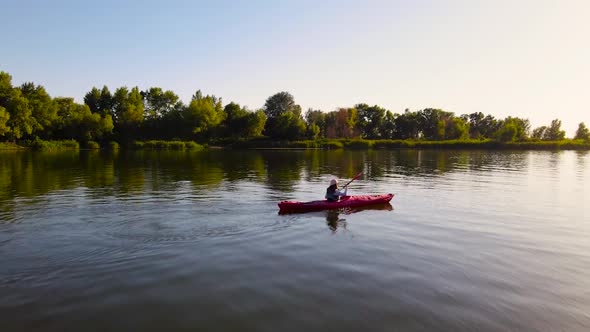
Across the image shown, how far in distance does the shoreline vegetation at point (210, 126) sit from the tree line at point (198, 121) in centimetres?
23

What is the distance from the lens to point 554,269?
1070 cm

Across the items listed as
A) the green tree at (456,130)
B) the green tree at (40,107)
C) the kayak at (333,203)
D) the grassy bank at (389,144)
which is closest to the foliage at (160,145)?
the grassy bank at (389,144)

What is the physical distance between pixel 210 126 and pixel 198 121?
14.0 ft

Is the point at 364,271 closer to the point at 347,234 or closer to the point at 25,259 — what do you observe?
the point at 347,234

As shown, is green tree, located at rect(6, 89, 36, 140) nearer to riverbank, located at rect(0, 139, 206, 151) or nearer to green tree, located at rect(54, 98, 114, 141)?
riverbank, located at rect(0, 139, 206, 151)

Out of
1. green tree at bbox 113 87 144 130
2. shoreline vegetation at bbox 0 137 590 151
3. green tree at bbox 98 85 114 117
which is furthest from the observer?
green tree at bbox 98 85 114 117

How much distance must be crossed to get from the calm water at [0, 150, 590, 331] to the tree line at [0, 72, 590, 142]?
7718 cm

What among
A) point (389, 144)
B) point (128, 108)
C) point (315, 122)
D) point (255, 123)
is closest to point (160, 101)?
point (128, 108)

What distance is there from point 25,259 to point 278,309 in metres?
7.69

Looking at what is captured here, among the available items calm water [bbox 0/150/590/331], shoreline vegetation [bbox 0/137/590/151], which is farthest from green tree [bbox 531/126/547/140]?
calm water [bbox 0/150/590/331]

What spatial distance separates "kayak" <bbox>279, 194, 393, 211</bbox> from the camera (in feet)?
56.8

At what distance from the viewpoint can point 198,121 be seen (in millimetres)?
115938

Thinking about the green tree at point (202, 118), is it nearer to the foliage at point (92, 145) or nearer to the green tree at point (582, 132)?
the foliage at point (92, 145)

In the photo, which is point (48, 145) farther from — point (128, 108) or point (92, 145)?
point (128, 108)
